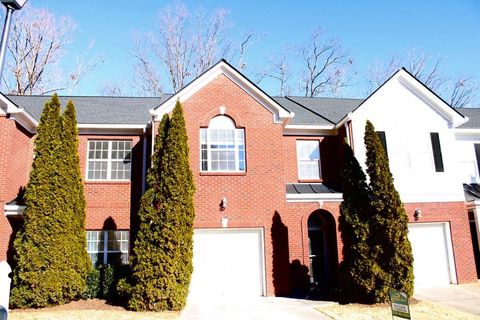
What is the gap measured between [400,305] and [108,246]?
33.8ft

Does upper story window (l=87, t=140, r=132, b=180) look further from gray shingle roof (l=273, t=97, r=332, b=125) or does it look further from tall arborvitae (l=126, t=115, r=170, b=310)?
gray shingle roof (l=273, t=97, r=332, b=125)

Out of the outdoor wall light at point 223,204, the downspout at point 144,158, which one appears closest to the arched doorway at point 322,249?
the outdoor wall light at point 223,204

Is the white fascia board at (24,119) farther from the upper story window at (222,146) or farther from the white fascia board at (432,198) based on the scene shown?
the white fascia board at (432,198)

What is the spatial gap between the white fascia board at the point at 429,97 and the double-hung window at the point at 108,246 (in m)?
12.6

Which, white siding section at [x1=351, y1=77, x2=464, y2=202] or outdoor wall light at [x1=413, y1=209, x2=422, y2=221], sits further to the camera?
white siding section at [x1=351, y1=77, x2=464, y2=202]

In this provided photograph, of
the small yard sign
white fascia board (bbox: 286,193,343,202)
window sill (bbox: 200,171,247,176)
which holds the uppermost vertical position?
window sill (bbox: 200,171,247,176)

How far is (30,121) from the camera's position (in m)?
13.9

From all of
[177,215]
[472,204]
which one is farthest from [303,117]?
[177,215]

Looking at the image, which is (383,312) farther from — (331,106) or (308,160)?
(331,106)

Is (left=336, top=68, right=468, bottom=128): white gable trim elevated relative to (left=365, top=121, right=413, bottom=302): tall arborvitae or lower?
elevated

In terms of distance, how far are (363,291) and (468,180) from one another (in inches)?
357

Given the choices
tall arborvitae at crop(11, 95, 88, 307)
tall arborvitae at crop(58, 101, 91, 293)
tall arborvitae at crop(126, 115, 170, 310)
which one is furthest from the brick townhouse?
tall arborvitae at crop(58, 101, 91, 293)

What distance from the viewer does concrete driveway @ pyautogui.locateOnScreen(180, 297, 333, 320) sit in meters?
9.89

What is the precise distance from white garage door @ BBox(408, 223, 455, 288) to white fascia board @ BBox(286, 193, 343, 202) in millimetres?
3305
